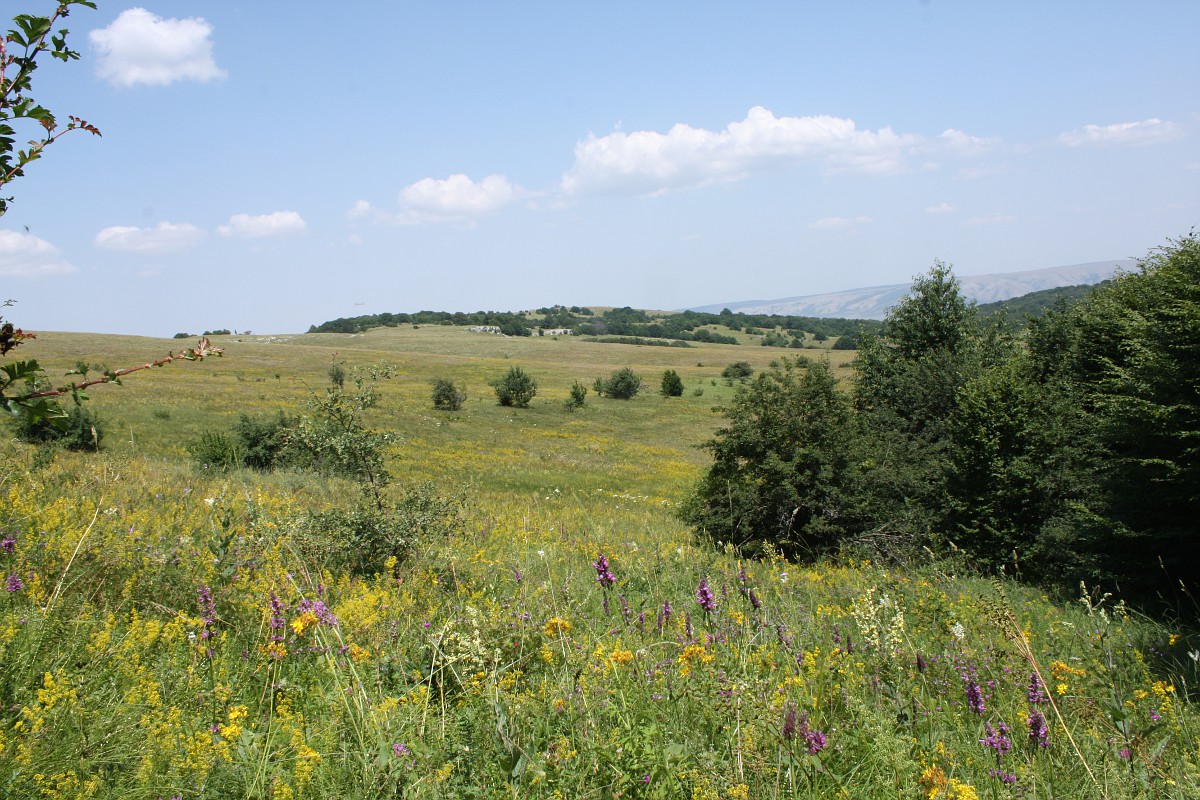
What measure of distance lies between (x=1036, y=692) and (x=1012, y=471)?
16.0 meters

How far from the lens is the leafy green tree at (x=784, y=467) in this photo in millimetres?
16172

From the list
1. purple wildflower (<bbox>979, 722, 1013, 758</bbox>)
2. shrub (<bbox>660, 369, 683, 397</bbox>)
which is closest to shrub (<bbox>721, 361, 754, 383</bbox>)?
shrub (<bbox>660, 369, 683, 397</bbox>)

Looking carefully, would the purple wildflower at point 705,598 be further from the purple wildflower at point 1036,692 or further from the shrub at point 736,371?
the shrub at point 736,371

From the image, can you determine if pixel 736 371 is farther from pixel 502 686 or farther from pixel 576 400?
pixel 502 686

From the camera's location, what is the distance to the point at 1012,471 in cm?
1653

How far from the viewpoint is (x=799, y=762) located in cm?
232

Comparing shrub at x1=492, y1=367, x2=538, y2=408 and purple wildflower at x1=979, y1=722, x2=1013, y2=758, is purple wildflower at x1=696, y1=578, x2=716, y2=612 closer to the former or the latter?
purple wildflower at x1=979, y1=722, x2=1013, y2=758

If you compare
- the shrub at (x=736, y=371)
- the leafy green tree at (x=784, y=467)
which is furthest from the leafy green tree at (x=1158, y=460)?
the shrub at (x=736, y=371)

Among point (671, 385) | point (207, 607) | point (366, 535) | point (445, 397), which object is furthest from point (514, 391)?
point (207, 607)

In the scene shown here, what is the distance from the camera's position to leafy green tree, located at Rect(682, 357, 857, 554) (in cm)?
1617

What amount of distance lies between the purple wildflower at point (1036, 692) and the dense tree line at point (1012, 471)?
416 inches

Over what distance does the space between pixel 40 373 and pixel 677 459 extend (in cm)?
3774

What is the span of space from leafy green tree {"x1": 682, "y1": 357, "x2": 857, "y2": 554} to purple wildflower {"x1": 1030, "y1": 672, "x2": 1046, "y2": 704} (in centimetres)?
1280

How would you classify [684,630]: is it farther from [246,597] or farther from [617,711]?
[246,597]
